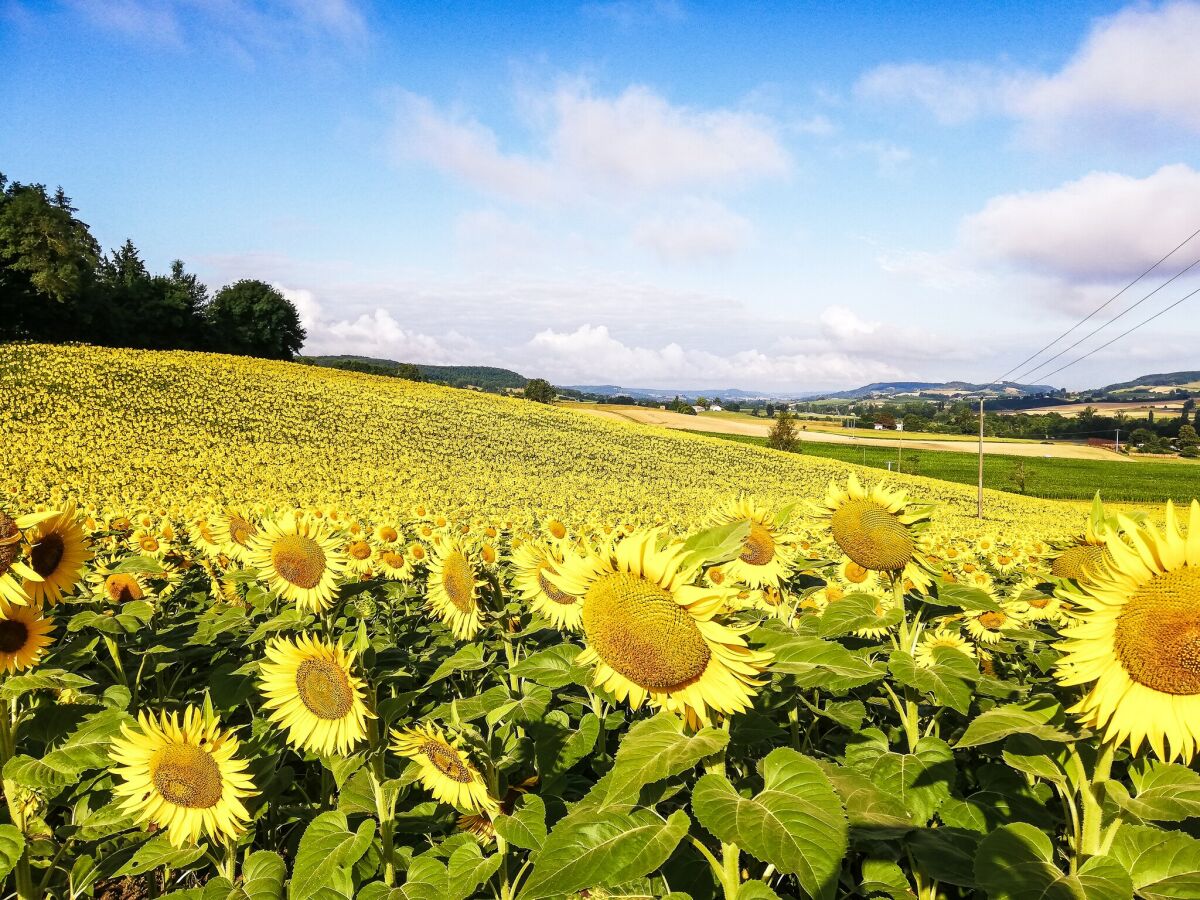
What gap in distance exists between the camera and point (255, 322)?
234 feet

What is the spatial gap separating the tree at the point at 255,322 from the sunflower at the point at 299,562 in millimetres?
69183

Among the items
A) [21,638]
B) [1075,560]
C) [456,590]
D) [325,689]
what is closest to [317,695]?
[325,689]

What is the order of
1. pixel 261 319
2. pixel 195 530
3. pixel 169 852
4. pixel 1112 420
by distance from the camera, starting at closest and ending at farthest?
pixel 169 852 < pixel 195 530 < pixel 261 319 < pixel 1112 420

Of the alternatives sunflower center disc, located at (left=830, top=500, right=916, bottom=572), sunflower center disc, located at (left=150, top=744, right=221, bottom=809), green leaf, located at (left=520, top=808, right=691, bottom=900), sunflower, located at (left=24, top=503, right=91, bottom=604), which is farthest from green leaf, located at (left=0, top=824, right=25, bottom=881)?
sunflower center disc, located at (left=830, top=500, right=916, bottom=572)

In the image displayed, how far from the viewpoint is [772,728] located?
2.01m

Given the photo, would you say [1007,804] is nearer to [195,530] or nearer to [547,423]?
[195,530]

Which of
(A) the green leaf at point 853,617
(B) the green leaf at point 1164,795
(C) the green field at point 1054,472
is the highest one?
(A) the green leaf at point 853,617

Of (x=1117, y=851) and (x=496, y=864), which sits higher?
(x=1117, y=851)

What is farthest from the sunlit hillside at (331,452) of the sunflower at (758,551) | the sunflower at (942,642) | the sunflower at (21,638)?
the sunflower at (21,638)

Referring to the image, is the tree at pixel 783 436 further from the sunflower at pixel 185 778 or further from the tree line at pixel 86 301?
the sunflower at pixel 185 778

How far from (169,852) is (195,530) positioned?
13.0ft

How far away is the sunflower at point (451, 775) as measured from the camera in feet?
7.52

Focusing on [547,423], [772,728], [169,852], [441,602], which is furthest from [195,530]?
[547,423]

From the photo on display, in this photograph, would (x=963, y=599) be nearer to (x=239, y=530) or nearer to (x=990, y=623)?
(x=990, y=623)
